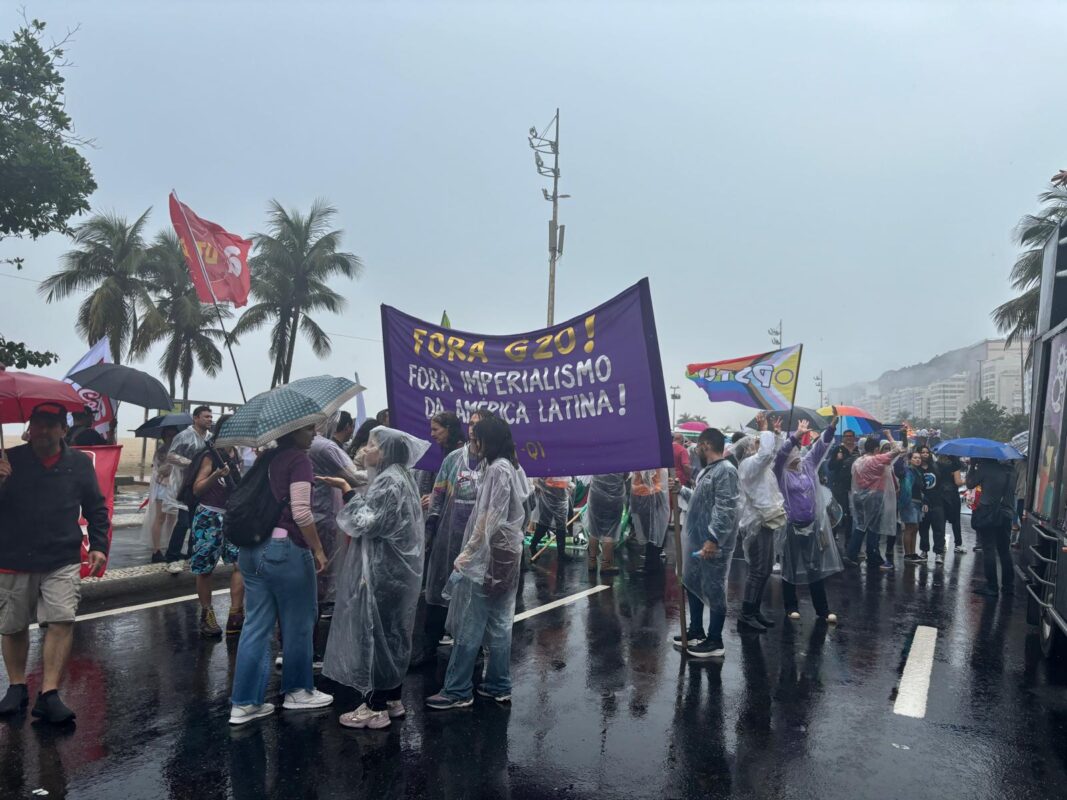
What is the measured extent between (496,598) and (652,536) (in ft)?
19.1

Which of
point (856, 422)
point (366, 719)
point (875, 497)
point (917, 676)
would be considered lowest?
point (917, 676)

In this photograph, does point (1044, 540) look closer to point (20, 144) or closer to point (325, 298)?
point (20, 144)

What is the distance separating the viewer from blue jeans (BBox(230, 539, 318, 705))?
4.27 m

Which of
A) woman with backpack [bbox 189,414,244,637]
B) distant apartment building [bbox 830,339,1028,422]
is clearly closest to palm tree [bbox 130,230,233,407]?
woman with backpack [bbox 189,414,244,637]

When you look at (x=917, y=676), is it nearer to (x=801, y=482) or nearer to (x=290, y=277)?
(x=801, y=482)

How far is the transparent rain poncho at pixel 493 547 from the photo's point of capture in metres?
4.59

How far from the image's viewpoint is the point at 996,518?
8898 mm

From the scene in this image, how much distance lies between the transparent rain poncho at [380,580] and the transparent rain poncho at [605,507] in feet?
17.3

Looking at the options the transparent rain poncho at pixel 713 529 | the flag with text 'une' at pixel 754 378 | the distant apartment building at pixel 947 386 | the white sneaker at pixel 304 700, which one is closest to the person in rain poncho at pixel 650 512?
the flag with text 'une' at pixel 754 378

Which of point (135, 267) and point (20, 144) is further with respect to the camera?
point (135, 267)

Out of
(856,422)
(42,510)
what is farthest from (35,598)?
→ (856,422)

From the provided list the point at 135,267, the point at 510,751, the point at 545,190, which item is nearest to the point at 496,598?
the point at 510,751

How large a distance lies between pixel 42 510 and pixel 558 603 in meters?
4.71

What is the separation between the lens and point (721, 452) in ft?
19.8
